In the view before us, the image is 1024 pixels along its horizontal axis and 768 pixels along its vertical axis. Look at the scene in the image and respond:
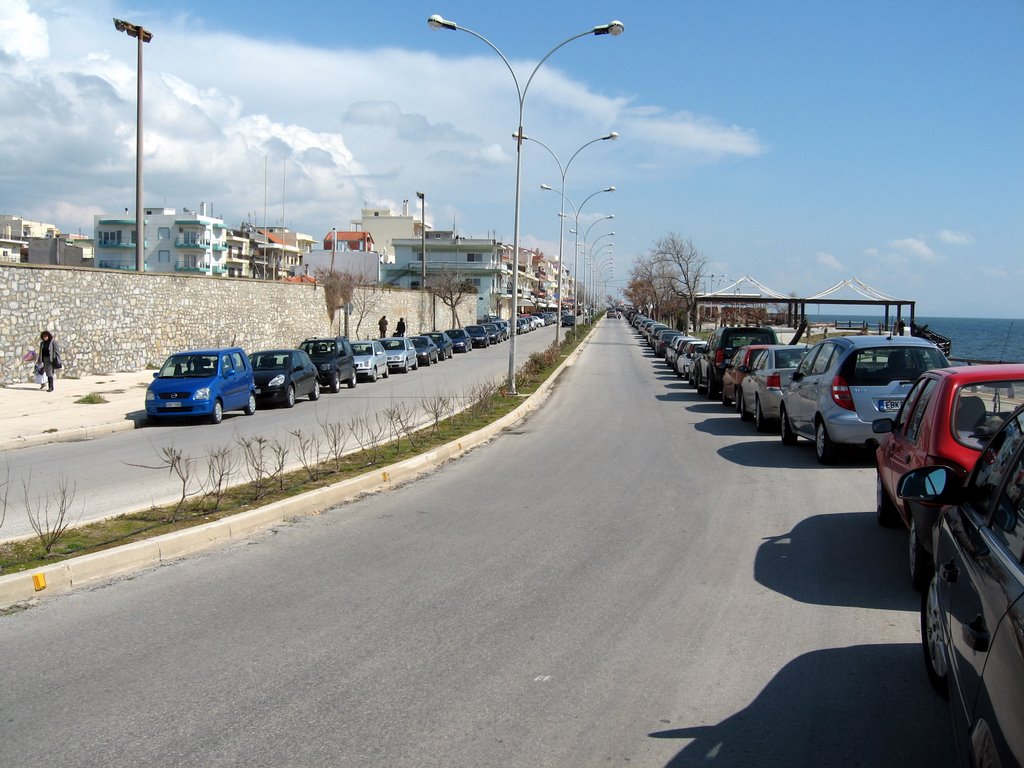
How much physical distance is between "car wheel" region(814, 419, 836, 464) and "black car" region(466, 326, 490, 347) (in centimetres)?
5112

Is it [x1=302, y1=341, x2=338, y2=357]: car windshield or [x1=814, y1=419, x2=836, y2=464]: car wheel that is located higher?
[x1=302, y1=341, x2=338, y2=357]: car windshield

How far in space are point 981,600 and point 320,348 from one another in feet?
90.9

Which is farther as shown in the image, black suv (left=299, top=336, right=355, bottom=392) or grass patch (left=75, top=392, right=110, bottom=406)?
black suv (left=299, top=336, right=355, bottom=392)

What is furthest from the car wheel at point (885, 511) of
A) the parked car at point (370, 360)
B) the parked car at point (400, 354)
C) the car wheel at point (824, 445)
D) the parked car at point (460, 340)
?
the parked car at point (460, 340)

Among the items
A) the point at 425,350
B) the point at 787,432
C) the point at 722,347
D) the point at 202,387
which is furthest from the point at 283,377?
the point at 425,350

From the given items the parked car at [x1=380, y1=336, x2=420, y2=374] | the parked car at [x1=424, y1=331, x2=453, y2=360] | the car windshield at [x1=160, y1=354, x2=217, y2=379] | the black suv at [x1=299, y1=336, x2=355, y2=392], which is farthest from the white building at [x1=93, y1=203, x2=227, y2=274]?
the car windshield at [x1=160, y1=354, x2=217, y2=379]

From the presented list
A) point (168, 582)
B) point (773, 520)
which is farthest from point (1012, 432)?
point (168, 582)

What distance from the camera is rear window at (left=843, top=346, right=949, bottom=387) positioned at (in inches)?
482

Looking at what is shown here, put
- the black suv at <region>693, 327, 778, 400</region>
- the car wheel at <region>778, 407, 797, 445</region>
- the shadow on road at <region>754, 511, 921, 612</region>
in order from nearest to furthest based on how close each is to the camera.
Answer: the shadow on road at <region>754, 511, 921, 612</region> < the car wheel at <region>778, 407, 797, 445</region> < the black suv at <region>693, 327, 778, 400</region>

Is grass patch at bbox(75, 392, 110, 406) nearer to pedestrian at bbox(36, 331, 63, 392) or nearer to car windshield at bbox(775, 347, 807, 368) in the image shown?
pedestrian at bbox(36, 331, 63, 392)

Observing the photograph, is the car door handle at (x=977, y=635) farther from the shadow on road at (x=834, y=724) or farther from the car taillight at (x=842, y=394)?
the car taillight at (x=842, y=394)

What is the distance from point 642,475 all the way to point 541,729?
777 centimetres

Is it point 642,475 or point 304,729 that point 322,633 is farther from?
point 642,475

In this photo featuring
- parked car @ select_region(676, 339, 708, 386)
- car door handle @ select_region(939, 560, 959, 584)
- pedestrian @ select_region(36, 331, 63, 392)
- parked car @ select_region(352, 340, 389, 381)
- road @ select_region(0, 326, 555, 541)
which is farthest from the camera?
parked car @ select_region(352, 340, 389, 381)
